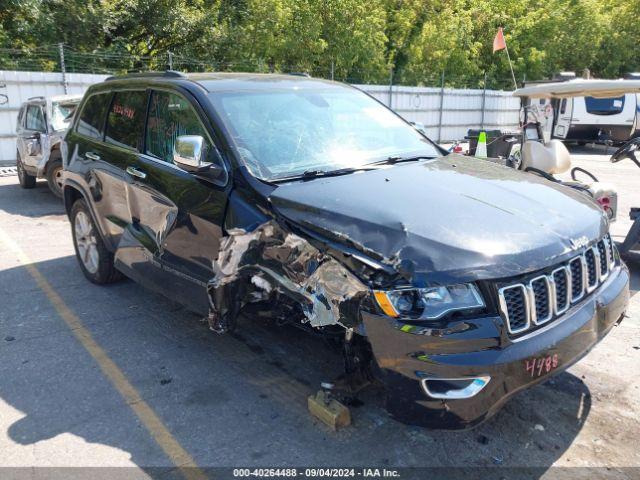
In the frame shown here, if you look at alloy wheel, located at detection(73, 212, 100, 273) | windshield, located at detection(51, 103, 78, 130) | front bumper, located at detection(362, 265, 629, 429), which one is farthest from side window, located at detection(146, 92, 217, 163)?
windshield, located at detection(51, 103, 78, 130)

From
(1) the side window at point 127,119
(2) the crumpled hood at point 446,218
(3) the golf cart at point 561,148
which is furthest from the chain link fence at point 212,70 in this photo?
(2) the crumpled hood at point 446,218

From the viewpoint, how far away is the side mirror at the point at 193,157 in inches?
133

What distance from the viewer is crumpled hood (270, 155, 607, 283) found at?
8.43 feet

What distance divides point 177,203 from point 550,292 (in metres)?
2.38

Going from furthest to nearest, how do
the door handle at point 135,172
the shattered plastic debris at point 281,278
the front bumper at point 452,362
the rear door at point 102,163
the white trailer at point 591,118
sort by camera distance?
1. the white trailer at point 591,118
2. the rear door at point 102,163
3. the door handle at point 135,172
4. the shattered plastic debris at point 281,278
5. the front bumper at point 452,362

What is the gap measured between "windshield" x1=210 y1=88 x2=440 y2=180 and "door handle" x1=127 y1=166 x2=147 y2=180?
877 mm

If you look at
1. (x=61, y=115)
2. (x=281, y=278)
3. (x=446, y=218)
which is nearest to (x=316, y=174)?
(x=281, y=278)

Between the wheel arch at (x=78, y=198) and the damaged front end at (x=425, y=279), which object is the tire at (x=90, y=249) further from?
the damaged front end at (x=425, y=279)

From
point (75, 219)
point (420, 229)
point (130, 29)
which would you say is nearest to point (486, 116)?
point (130, 29)

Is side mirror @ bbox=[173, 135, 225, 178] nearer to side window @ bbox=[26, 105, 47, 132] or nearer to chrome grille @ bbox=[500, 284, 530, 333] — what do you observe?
chrome grille @ bbox=[500, 284, 530, 333]

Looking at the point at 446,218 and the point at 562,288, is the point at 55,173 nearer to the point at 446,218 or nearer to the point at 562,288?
the point at 446,218

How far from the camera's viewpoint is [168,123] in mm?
4168

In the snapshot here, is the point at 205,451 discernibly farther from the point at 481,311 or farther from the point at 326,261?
the point at 481,311

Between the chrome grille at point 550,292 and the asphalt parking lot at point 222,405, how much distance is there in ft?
2.54
